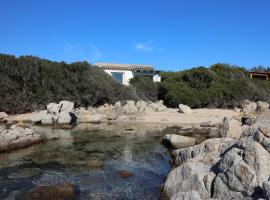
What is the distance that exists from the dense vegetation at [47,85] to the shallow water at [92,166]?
34.2ft

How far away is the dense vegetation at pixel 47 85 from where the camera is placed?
29.9m

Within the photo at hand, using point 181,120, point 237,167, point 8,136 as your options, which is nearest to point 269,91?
point 181,120

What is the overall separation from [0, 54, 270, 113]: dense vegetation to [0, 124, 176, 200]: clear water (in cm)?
1125

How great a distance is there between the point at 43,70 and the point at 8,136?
17.4 meters

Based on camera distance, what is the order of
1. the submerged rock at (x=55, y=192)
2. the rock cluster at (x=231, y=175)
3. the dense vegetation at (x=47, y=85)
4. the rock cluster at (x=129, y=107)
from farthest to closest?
the rock cluster at (x=129, y=107) < the dense vegetation at (x=47, y=85) < the submerged rock at (x=55, y=192) < the rock cluster at (x=231, y=175)

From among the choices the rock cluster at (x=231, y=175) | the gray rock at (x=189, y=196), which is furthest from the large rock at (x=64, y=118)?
the gray rock at (x=189, y=196)

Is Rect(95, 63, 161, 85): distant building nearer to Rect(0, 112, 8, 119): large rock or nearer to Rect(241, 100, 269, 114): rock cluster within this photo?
Rect(241, 100, 269, 114): rock cluster

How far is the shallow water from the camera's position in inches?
408

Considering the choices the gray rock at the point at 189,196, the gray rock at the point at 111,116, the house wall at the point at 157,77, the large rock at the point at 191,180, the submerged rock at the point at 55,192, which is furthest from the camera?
the house wall at the point at 157,77

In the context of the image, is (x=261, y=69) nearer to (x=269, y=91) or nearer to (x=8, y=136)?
(x=269, y=91)

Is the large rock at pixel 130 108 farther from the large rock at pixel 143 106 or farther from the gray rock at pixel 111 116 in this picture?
the gray rock at pixel 111 116

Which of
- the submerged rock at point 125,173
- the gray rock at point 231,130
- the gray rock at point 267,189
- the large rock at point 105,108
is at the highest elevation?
the large rock at point 105,108

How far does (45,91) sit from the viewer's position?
31.3m

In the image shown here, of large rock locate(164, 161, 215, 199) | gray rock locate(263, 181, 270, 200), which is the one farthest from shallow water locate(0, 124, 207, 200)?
gray rock locate(263, 181, 270, 200)
